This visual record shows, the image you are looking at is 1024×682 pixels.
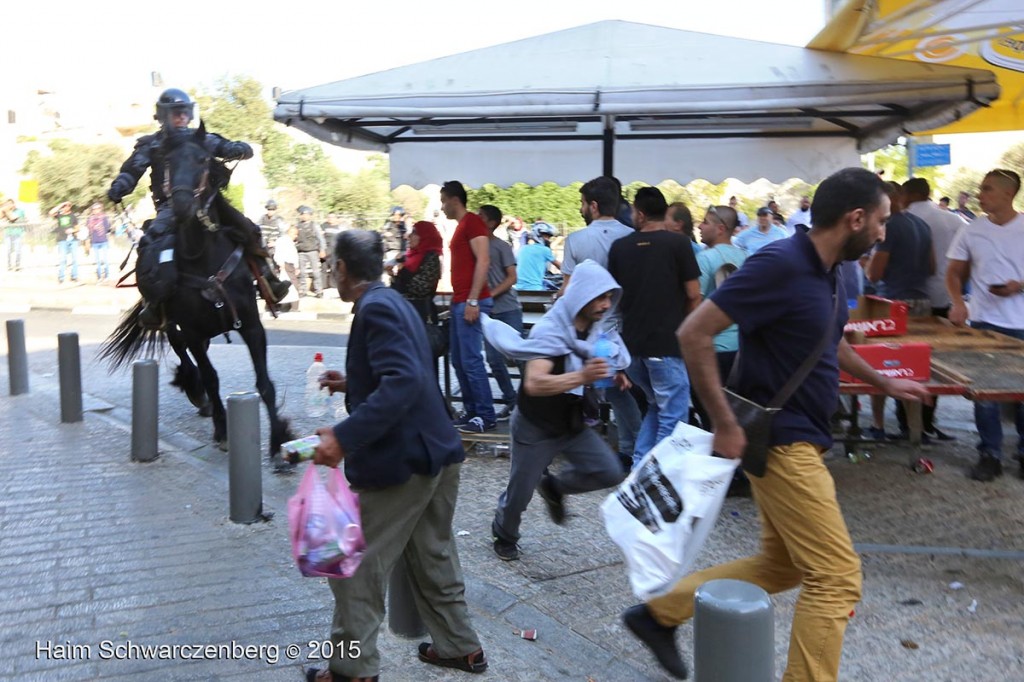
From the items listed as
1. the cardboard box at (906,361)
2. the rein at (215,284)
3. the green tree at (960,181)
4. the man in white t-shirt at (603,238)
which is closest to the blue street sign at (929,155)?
the man in white t-shirt at (603,238)

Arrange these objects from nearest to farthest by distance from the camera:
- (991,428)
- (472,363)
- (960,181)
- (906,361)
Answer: (906,361), (991,428), (472,363), (960,181)

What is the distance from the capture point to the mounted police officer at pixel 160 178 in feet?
23.4

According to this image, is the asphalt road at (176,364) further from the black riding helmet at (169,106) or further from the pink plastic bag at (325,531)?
the pink plastic bag at (325,531)

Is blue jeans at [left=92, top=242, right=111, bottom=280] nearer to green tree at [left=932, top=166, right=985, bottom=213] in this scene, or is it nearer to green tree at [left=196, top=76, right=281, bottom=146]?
green tree at [left=196, top=76, right=281, bottom=146]

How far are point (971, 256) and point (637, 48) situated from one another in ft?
9.13

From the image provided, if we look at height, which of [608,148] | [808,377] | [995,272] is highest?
[608,148]

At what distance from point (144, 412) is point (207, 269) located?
1167mm

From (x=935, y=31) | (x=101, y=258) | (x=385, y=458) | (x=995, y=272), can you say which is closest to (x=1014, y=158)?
(x=101, y=258)

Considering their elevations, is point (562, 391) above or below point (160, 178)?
below

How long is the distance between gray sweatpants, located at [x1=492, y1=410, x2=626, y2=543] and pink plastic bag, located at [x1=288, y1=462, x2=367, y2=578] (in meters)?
1.52

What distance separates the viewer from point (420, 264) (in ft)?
24.7

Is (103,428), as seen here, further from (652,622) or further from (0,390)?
(652,622)

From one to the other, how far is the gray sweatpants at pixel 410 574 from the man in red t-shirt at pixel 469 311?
3.72 metres

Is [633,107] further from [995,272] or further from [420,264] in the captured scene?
[995,272]
